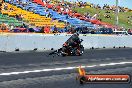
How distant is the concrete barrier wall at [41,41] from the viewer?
84.9ft

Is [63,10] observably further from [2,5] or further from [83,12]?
[2,5]

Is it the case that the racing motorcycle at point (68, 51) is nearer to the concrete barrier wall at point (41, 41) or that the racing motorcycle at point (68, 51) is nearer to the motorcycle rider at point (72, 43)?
the motorcycle rider at point (72, 43)

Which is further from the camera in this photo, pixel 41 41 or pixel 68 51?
pixel 41 41

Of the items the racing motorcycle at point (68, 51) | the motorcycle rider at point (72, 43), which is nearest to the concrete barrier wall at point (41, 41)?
the racing motorcycle at point (68, 51)

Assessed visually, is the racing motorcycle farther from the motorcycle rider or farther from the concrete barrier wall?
the concrete barrier wall

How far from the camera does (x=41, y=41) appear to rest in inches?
1126

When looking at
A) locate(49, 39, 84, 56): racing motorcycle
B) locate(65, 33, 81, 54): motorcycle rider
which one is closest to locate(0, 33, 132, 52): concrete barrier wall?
locate(49, 39, 84, 56): racing motorcycle

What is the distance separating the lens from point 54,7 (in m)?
47.0

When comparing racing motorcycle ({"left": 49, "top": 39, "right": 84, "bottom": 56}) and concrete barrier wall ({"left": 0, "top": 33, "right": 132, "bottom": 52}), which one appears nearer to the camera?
racing motorcycle ({"left": 49, "top": 39, "right": 84, "bottom": 56})

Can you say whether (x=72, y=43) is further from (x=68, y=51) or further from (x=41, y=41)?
(x=41, y=41)

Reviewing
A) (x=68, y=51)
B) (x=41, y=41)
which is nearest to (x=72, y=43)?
(x=68, y=51)

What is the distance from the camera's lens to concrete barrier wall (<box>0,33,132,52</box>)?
25.9 meters

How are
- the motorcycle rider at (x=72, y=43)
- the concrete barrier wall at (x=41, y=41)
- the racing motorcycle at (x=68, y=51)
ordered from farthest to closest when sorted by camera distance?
1. the concrete barrier wall at (x=41, y=41)
2. the motorcycle rider at (x=72, y=43)
3. the racing motorcycle at (x=68, y=51)

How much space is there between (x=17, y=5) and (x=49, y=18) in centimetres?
380
